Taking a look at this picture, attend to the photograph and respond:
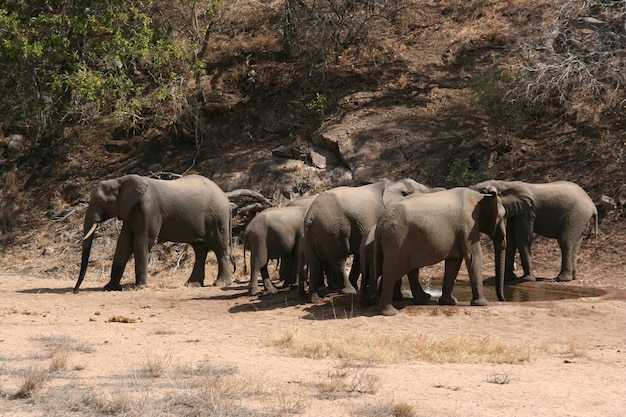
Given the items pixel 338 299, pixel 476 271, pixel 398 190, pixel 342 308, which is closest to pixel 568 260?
pixel 398 190

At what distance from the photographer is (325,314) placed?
15.5 meters

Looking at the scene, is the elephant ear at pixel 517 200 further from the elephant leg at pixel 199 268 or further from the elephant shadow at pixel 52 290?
the elephant shadow at pixel 52 290

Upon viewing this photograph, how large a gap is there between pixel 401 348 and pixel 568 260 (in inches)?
328

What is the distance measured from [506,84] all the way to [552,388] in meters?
17.7

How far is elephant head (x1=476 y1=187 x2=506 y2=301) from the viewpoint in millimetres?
16094

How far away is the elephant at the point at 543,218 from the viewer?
19.6 meters

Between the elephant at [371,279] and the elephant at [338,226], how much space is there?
1.38 ft

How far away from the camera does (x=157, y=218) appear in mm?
20172

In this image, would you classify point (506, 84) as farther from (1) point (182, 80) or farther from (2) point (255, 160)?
(1) point (182, 80)

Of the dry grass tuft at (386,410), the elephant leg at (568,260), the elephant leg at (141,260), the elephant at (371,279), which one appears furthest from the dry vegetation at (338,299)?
the elephant leg at (568,260)

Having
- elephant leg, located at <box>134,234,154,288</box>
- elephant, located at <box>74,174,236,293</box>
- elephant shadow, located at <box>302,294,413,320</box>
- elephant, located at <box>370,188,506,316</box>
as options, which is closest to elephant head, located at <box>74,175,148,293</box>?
elephant, located at <box>74,174,236,293</box>

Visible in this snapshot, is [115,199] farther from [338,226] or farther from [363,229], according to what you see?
[363,229]

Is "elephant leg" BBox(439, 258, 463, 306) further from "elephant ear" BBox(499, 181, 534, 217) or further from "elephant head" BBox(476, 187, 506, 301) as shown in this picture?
"elephant ear" BBox(499, 181, 534, 217)

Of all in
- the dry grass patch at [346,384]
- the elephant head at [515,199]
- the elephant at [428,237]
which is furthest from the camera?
the elephant head at [515,199]
